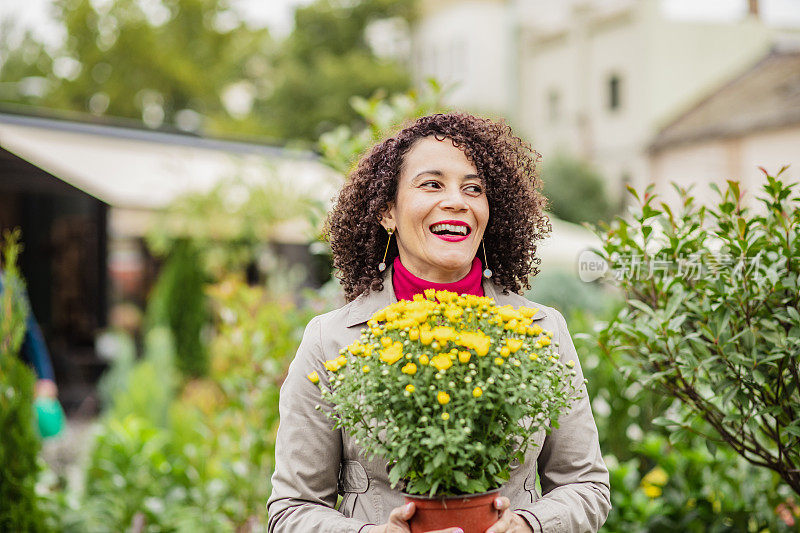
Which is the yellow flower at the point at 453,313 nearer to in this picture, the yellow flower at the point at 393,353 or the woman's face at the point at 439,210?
the yellow flower at the point at 393,353

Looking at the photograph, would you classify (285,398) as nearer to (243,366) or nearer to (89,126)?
(243,366)

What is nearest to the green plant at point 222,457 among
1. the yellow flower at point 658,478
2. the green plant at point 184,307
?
the yellow flower at point 658,478

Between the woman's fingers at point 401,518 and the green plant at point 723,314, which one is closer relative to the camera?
the woman's fingers at point 401,518

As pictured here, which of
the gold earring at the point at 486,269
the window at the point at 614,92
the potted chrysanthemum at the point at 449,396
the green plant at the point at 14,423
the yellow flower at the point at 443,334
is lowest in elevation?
the green plant at the point at 14,423

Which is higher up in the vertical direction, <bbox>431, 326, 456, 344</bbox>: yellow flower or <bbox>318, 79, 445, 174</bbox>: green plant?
<bbox>318, 79, 445, 174</bbox>: green plant

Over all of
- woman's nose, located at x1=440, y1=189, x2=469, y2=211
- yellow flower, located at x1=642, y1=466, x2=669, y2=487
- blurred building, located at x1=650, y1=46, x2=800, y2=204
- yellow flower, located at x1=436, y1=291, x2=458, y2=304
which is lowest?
yellow flower, located at x1=642, y1=466, x2=669, y2=487

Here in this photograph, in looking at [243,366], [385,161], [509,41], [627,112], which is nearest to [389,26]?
[509,41]

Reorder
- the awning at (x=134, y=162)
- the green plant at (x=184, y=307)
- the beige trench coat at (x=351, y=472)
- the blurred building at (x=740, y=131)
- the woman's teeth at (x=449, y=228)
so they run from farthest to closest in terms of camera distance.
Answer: the blurred building at (x=740, y=131), the green plant at (x=184, y=307), the awning at (x=134, y=162), the woman's teeth at (x=449, y=228), the beige trench coat at (x=351, y=472)

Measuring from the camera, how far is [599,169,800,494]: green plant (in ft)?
7.18

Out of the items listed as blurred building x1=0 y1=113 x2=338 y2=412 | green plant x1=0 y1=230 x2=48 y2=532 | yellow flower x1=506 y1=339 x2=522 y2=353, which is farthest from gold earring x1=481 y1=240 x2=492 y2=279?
blurred building x1=0 y1=113 x2=338 y2=412

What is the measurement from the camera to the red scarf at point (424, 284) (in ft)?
5.70

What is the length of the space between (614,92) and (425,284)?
20358 millimetres

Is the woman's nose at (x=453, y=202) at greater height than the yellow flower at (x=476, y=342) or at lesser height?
greater

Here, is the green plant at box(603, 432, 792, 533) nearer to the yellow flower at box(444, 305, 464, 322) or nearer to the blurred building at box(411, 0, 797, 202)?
the yellow flower at box(444, 305, 464, 322)
